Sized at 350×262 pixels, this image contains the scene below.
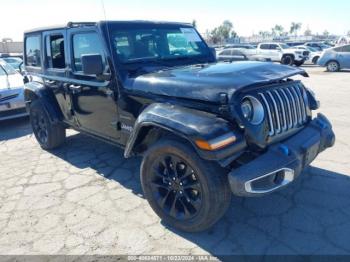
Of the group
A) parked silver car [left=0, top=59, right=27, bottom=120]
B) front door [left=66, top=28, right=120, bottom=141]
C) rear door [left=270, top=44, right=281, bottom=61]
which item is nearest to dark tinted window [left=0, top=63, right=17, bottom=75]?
parked silver car [left=0, top=59, right=27, bottom=120]

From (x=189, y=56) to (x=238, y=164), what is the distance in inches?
77.6

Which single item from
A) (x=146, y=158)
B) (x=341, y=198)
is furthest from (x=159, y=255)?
(x=341, y=198)

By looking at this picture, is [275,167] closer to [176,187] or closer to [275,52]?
[176,187]

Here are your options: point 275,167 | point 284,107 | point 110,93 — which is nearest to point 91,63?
point 110,93

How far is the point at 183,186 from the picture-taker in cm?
288

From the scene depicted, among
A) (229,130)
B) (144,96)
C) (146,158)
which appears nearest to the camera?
(229,130)

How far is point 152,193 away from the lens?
3111mm

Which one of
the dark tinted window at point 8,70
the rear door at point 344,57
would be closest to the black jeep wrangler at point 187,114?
the dark tinted window at point 8,70

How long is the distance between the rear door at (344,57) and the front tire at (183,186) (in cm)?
1616

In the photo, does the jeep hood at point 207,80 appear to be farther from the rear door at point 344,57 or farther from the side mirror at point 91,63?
the rear door at point 344,57

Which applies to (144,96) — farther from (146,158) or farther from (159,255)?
(159,255)

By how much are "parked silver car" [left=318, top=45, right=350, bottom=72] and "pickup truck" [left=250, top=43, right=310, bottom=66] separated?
489 centimetres

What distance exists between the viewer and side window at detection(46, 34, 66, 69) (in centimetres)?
438

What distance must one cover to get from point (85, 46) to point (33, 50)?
174 cm
